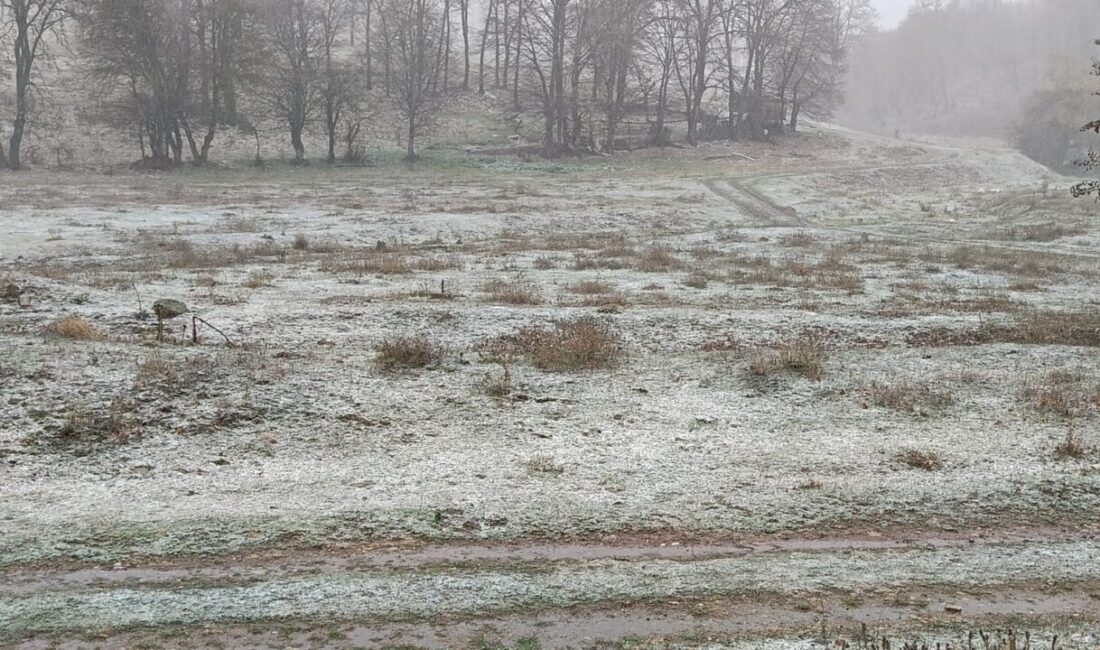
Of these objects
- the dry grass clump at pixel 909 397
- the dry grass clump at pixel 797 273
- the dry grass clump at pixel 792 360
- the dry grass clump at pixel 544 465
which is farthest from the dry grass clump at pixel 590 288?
the dry grass clump at pixel 544 465

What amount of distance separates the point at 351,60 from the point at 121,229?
48640 millimetres

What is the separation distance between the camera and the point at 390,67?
61688mm

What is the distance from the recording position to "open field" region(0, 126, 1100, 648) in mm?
5555

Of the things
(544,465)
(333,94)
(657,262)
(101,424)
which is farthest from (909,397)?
(333,94)

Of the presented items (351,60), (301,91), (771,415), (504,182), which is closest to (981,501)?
(771,415)

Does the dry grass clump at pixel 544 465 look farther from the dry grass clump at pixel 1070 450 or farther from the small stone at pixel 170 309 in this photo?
the small stone at pixel 170 309

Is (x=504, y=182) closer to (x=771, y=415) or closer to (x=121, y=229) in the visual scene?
(x=121, y=229)

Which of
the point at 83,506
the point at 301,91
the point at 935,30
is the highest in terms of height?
the point at 935,30

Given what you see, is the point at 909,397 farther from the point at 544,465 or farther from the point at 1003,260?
the point at 1003,260

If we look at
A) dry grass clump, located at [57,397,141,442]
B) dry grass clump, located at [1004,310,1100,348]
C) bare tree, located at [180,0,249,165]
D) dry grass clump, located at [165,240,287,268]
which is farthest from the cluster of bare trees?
dry grass clump, located at [57,397,141,442]

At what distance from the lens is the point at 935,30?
109m

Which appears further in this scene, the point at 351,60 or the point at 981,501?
the point at 351,60

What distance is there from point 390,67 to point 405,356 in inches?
2175

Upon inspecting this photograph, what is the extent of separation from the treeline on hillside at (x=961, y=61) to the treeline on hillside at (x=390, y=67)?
34.4 meters
